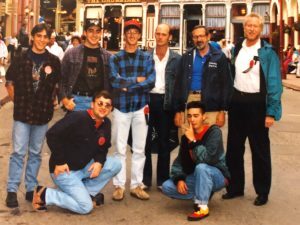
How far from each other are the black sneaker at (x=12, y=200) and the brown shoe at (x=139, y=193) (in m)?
1.26

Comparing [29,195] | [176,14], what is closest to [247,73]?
[29,195]

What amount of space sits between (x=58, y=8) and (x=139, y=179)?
191 feet

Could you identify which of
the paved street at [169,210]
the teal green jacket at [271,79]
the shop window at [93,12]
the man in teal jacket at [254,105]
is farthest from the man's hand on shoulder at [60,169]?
the shop window at [93,12]

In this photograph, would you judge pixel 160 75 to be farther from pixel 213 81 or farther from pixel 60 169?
pixel 60 169

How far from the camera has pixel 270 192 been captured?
21.2 feet

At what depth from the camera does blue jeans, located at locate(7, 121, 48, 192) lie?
5.55 m

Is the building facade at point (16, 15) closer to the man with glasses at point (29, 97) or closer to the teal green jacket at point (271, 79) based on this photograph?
the man with glasses at point (29, 97)

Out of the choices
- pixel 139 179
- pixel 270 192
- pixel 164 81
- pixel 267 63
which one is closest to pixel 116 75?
pixel 164 81

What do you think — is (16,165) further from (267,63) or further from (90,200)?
(267,63)

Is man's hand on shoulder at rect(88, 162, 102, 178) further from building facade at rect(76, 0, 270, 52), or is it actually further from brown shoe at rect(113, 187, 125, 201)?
building facade at rect(76, 0, 270, 52)

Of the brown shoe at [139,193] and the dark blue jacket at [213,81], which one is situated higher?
the dark blue jacket at [213,81]

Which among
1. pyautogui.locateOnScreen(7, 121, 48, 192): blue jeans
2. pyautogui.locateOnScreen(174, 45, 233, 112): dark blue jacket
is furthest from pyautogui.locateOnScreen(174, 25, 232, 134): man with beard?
pyautogui.locateOnScreen(7, 121, 48, 192): blue jeans

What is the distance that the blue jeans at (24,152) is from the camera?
18.2ft

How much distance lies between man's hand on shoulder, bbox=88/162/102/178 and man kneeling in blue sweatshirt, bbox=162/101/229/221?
688mm
